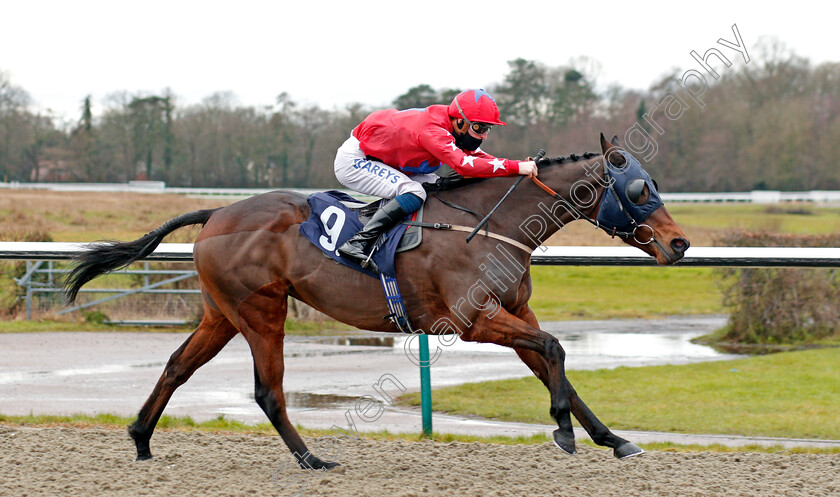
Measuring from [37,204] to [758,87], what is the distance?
32.1 meters

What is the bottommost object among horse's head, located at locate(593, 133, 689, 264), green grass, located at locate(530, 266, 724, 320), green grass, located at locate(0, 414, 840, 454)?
green grass, located at locate(0, 414, 840, 454)

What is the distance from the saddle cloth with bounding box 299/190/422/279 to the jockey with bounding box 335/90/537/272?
66 millimetres

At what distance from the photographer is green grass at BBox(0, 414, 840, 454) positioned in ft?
16.0

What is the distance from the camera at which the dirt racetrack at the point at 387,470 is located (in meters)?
3.98

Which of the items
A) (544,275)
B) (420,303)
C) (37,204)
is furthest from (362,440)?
(37,204)

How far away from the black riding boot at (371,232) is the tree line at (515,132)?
24480mm

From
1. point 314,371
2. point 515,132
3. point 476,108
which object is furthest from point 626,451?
point 515,132

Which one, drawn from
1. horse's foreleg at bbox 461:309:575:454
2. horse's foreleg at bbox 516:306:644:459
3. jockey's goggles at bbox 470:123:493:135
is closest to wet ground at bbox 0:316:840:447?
horse's foreleg at bbox 516:306:644:459

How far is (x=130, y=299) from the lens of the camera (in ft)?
34.3

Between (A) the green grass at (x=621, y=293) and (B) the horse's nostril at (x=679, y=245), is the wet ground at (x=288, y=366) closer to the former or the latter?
(A) the green grass at (x=621, y=293)

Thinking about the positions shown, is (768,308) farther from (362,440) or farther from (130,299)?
(130,299)

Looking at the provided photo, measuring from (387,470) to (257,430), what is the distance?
130 centimetres

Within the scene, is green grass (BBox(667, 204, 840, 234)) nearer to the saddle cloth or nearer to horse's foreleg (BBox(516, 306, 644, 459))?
horse's foreleg (BBox(516, 306, 644, 459))

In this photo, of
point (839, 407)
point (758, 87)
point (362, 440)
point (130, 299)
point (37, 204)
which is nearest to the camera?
point (362, 440)
